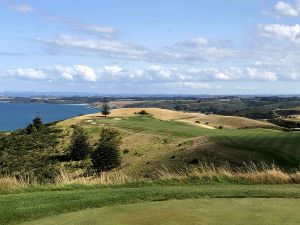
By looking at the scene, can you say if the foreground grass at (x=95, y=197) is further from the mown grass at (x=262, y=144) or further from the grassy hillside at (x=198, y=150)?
the mown grass at (x=262, y=144)

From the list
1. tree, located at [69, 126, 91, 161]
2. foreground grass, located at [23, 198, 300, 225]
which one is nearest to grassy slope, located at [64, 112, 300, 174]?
tree, located at [69, 126, 91, 161]

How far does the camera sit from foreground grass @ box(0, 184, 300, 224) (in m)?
10.0

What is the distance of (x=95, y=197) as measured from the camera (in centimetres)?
1138

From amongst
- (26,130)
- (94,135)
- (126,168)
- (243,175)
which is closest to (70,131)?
(94,135)

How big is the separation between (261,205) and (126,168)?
94.7 feet

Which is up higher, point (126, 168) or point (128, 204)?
point (128, 204)

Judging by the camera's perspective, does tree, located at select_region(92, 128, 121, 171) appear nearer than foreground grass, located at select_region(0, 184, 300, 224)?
No

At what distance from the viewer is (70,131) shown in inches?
2778

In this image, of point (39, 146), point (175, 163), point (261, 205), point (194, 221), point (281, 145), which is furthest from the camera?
point (39, 146)

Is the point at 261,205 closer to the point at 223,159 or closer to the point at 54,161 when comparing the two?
the point at 223,159

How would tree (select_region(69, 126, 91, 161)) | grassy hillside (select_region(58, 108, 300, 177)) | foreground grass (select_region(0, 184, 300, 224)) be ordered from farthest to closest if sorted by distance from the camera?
tree (select_region(69, 126, 91, 161)) → grassy hillside (select_region(58, 108, 300, 177)) → foreground grass (select_region(0, 184, 300, 224))

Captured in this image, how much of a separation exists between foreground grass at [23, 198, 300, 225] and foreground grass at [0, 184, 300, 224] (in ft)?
1.60

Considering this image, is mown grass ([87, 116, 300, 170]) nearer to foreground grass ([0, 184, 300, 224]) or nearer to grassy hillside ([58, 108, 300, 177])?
grassy hillside ([58, 108, 300, 177])

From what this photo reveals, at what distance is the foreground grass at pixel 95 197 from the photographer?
1001cm
